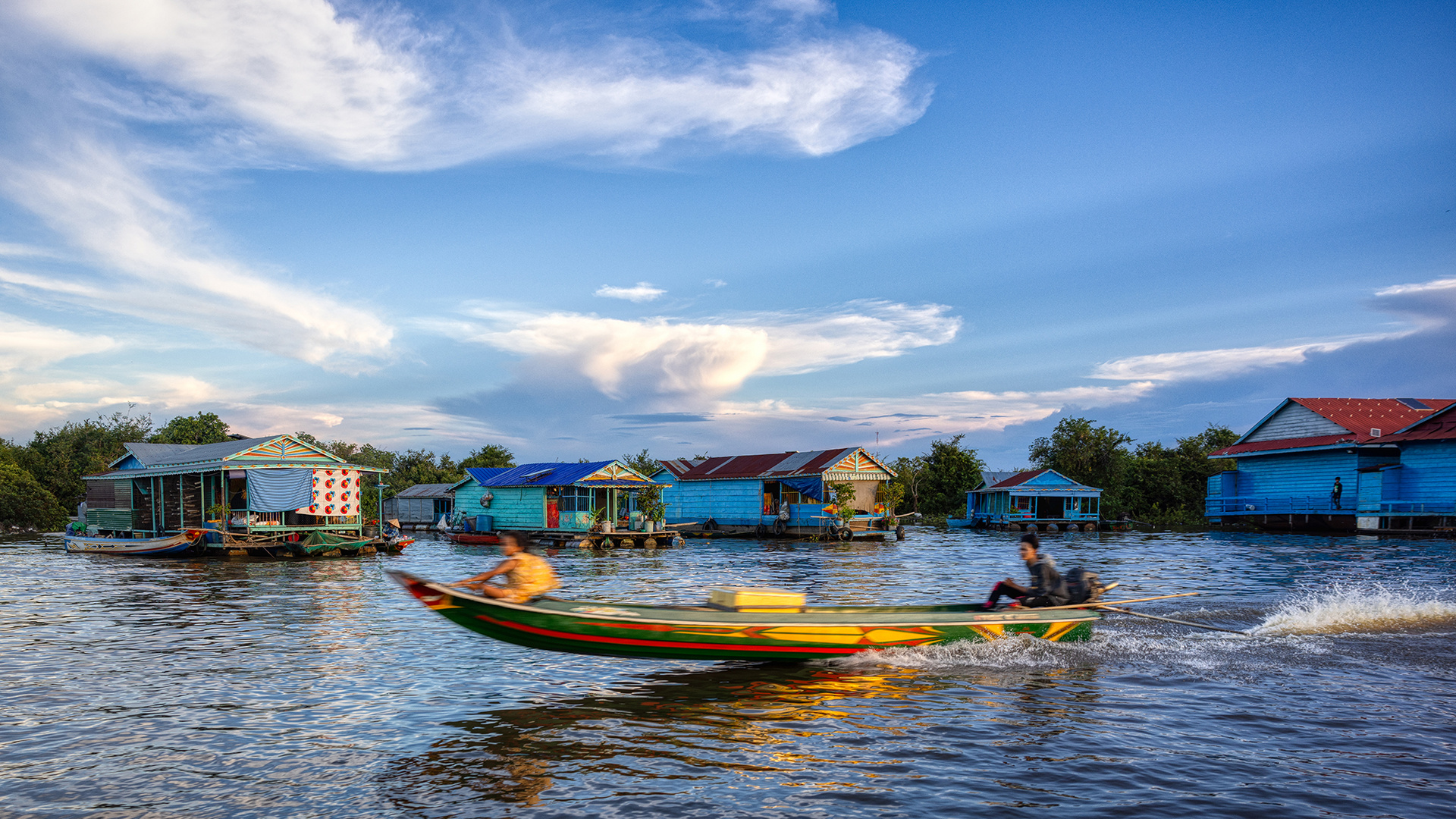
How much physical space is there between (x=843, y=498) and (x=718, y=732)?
35.5 meters

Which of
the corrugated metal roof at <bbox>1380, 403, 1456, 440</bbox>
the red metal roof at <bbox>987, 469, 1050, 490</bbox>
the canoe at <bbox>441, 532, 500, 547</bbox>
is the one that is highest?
the corrugated metal roof at <bbox>1380, 403, 1456, 440</bbox>

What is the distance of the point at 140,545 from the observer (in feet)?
106

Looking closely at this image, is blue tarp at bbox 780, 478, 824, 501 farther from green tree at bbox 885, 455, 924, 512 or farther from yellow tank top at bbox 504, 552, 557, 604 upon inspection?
yellow tank top at bbox 504, 552, 557, 604

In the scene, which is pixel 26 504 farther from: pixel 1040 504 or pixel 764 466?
pixel 1040 504

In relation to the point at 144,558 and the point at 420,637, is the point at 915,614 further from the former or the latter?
the point at 144,558

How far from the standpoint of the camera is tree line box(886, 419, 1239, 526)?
61.0 meters

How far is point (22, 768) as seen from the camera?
7746mm

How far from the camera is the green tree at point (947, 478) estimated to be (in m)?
66.3

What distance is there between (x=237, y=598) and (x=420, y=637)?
320 inches

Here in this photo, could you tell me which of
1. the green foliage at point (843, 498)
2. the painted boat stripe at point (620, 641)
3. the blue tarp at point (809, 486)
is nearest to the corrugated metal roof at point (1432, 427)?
→ the green foliage at point (843, 498)

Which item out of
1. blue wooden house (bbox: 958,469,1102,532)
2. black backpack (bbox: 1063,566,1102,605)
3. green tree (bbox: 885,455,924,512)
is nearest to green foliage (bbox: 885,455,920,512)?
green tree (bbox: 885,455,924,512)

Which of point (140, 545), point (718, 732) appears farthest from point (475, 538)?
point (718, 732)

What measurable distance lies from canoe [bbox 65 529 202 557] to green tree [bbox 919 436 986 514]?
164 feet

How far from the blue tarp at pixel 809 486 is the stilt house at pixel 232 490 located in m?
20.5
